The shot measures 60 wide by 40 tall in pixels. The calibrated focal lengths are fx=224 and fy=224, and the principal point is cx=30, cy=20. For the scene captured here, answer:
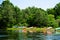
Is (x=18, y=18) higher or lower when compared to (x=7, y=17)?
lower

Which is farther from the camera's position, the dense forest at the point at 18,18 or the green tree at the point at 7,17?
the green tree at the point at 7,17

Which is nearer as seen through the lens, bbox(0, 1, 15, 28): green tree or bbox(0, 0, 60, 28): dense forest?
bbox(0, 0, 60, 28): dense forest

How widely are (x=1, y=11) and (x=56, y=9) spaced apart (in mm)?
42104

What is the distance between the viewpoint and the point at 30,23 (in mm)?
68250

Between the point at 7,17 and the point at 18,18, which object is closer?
the point at 7,17

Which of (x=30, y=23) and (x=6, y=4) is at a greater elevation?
(x=6, y=4)

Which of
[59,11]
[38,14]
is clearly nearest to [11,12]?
[38,14]

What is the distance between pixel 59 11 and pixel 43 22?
142 feet

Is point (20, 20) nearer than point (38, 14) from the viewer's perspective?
No

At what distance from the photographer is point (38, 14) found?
65.1 metres

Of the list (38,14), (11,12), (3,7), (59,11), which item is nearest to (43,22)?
(38,14)

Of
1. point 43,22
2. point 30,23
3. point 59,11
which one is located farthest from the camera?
point 59,11

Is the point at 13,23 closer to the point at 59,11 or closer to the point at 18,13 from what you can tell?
the point at 18,13

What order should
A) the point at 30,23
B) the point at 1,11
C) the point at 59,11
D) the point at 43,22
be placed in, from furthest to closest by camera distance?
the point at 59,11, the point at 1,11, the point at 30,23, the point at 43,22
